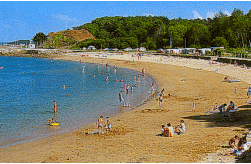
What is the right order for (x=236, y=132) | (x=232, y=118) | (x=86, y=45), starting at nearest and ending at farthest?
(x=236, y=132) → (x=232, y=118) → (x=86, y=45)

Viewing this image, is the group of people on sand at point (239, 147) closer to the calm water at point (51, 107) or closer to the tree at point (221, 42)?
the calm water at point (51, 107)

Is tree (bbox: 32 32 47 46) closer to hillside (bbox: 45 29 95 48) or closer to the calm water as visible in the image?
hillside (bbox: 45 29 95 48)

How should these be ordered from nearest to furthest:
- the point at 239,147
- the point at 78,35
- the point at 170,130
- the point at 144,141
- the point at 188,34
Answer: the point at 239,147 → the point at 144,141 → the point at 170,130 → the point at 188,34 → the point at 78,35

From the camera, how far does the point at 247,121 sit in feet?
59.0

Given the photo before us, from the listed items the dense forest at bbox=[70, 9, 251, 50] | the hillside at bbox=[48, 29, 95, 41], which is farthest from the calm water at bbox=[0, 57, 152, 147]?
the hillside at bbox=[48, 29, 95, 41]

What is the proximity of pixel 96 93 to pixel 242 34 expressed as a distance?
71839mm

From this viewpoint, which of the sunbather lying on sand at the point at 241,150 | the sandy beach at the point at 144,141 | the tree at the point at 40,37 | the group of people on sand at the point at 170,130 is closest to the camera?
the sunbather lying on sand at the point at 241,150

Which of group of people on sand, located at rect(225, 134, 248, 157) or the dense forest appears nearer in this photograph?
group of people on sand, located at rect(225, 134, 248, 157)

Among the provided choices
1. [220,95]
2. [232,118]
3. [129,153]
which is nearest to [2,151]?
[129,153]

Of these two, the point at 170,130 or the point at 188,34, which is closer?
the point at 170,130

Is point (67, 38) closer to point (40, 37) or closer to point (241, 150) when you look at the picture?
point (40, 37)

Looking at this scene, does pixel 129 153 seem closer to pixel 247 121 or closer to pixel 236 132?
pixel 236 132

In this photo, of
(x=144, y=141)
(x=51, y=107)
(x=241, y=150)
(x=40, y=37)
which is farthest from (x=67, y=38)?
(x=241, y=150)

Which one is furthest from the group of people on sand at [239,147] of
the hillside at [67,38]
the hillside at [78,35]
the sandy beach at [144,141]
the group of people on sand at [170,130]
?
the hillside at [67,38]
